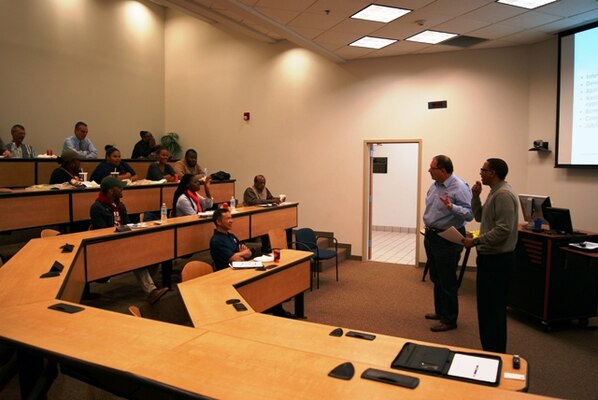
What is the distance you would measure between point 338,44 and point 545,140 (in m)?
3.54

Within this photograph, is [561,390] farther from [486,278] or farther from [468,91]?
[468,91]

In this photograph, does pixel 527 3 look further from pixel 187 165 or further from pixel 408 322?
pixel 187 165

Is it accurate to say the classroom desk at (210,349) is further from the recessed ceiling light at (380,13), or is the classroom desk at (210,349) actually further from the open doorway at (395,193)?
the open doorway at (395,193)

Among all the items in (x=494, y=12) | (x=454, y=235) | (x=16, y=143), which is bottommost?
(x=454, y=235)

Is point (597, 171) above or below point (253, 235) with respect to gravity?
above

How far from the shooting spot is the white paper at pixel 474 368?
6.13 feet

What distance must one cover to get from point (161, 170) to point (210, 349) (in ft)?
18.3

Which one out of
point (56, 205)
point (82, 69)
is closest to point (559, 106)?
point (56, 205)

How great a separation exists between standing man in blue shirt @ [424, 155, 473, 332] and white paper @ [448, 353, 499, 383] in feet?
8.57

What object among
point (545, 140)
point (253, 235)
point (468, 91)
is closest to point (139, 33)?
point (253, 235)

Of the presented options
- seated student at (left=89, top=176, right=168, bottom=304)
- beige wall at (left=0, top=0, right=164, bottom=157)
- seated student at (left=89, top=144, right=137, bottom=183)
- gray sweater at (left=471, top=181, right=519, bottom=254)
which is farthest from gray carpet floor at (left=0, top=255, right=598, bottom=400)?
beige wall at (left=0, top=0, right=164, bottom=157)

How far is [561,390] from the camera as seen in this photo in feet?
11.5

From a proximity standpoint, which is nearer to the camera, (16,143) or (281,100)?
(16,143)

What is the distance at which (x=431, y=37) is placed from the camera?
259 inches
